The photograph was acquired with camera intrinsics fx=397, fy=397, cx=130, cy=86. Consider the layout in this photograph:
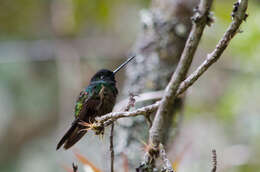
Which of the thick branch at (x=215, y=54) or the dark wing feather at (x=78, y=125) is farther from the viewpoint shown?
the dark wing feather at (x=78, y=125)

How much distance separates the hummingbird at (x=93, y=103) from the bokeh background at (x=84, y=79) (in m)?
1.87

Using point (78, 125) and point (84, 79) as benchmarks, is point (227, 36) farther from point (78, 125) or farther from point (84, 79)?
point (84, 79)

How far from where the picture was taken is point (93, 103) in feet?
6.82

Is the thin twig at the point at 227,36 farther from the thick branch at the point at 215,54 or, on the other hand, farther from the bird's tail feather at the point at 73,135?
the bird's tail feather at the point at 73,135

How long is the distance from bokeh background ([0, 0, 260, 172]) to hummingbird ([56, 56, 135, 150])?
6.12 ft

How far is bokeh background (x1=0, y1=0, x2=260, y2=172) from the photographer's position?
4.27 m

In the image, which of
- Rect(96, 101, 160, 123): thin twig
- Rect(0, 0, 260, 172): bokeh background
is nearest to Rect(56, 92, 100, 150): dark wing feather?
Rect(96, 101, 160, 123): thin twig


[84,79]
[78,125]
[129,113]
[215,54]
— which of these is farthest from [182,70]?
→ [84,79]

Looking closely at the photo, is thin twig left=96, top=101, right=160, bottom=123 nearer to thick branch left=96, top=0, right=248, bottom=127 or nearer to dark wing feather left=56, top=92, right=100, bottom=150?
thick branch left=96, top=0, right=248, bottom=127

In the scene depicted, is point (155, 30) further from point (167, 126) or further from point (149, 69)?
point (167, 126)

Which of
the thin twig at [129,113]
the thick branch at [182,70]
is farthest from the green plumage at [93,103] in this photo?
the thick branch at [182,70]

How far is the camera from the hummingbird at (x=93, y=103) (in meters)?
1.93

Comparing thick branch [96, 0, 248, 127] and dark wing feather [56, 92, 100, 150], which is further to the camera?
dark wing feather [56, 92, 100, 150]

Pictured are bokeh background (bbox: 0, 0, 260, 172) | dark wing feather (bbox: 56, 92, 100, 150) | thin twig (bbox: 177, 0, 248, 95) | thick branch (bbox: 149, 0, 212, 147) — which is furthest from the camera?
bokeh background (bbox: 0, 0, 260, 172)
